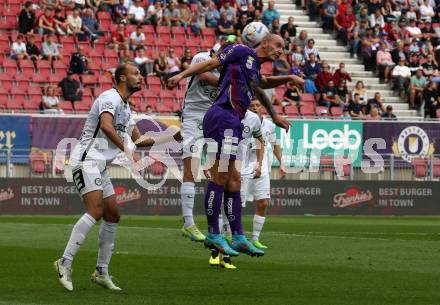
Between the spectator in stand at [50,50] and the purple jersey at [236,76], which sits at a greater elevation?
the spectator in stand at [50,50]

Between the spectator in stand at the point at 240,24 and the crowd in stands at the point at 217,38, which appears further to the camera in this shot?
the spectator in stand at the point at 240,24

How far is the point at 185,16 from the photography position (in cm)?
3812

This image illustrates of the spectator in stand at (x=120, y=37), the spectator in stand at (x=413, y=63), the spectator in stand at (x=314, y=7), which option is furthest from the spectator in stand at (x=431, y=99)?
the spectator in stand at (x=120, y=37)

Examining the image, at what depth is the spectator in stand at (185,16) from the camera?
3800 centimetres

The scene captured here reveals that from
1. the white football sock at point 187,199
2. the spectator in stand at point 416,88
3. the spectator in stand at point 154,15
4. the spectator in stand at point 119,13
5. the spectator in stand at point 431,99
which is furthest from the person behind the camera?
the spectator in stand at point 416,88

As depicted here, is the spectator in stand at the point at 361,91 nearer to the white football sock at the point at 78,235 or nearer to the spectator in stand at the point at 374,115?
the spectator in stand at the point at 374,115

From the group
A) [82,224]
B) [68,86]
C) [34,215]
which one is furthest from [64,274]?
[68,86]

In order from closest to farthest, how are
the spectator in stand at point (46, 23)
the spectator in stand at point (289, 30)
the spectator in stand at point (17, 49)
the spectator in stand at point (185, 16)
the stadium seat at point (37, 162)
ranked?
the stadium seat at point (37, 162) < the spectator in stand at point (17, 49) < the spectator in stand at point (46, 23) < the spectator in stand at point (185, 16) < the spectator in stand at point (289, 30)

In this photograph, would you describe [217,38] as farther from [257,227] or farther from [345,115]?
[257,227]

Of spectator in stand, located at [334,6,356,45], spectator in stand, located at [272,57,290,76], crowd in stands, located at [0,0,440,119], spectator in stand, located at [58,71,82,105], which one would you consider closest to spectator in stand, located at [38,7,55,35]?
crowd in stands, located at [0,0,440,119]

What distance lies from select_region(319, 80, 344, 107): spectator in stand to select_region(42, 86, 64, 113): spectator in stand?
9.00m

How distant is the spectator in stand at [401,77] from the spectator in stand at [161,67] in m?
8.74

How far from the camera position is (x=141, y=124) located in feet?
103

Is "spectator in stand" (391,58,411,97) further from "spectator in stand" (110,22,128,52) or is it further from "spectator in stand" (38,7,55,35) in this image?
"spectator in stand" (38,7,55,35)
